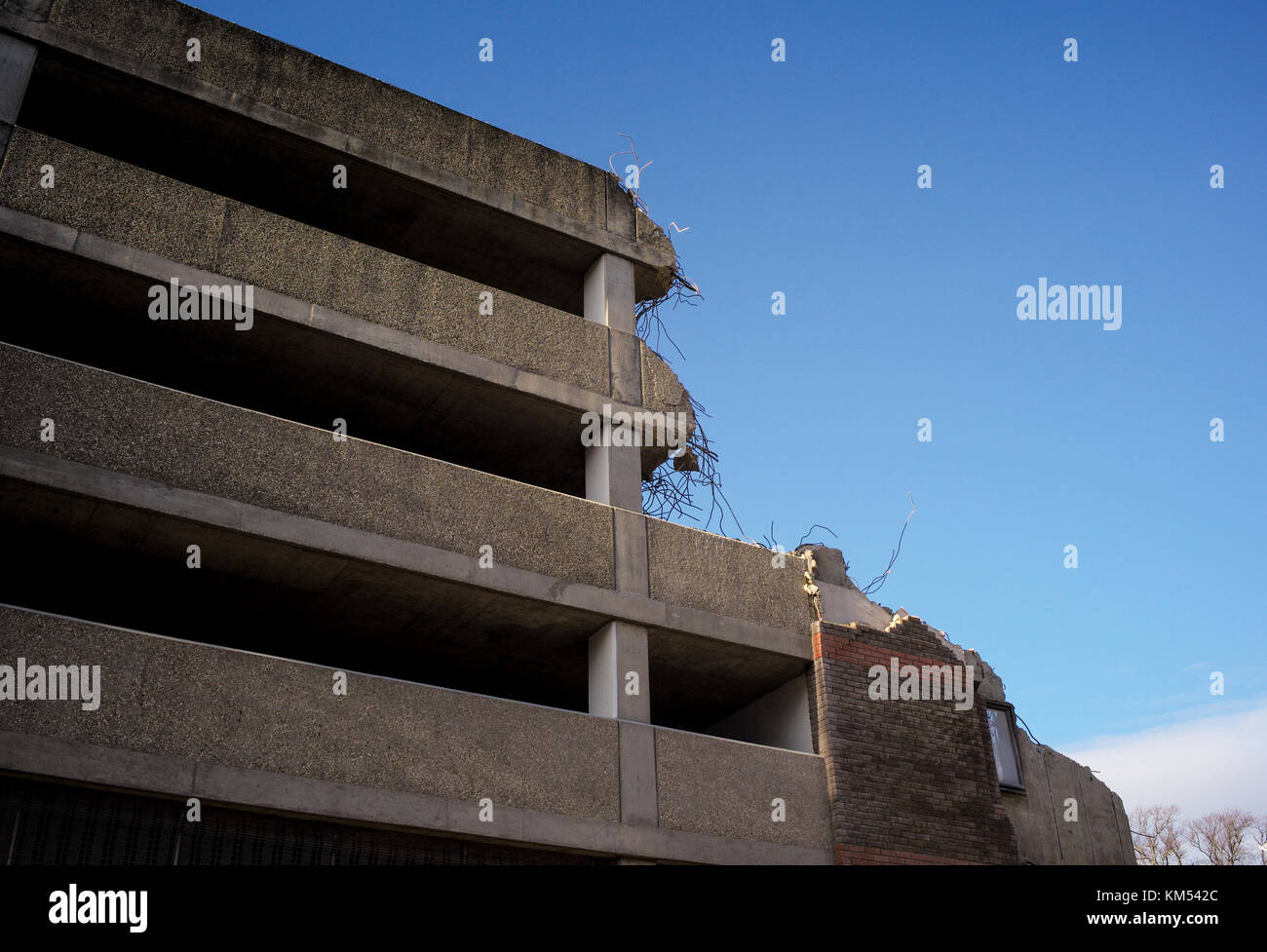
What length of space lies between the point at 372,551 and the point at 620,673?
2.85 metres

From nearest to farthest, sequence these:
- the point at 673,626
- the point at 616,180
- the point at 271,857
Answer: the point at 271,857
the point at 673,626
the point at 616,180

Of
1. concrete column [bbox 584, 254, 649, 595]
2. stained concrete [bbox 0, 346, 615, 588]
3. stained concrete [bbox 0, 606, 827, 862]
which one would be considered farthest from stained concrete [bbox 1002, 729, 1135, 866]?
stained concrete [bbox 0, 346, 615, 588]

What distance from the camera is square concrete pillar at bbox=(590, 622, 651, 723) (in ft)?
41.5

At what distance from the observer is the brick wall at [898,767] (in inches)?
511

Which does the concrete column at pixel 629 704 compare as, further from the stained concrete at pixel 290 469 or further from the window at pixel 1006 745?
the window at pixel 1006 745

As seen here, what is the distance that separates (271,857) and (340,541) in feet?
9.70

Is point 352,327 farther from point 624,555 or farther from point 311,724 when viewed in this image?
point 311,724

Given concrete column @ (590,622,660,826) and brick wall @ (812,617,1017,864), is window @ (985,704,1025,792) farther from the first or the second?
concrete column @ (590,622,660,826)

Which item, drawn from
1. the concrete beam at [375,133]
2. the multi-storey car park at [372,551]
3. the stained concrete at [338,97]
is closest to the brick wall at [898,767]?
the multi-storey car park at [372,551]
